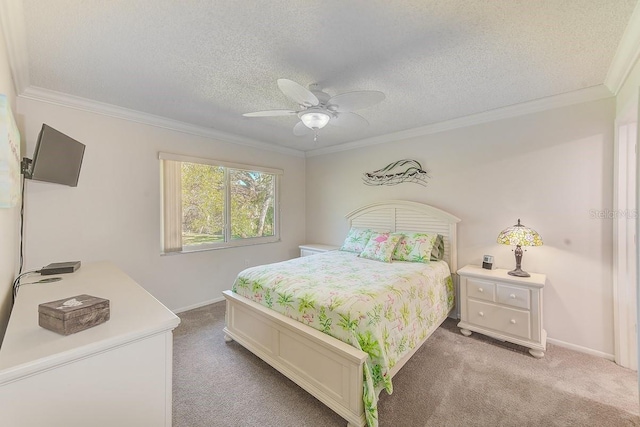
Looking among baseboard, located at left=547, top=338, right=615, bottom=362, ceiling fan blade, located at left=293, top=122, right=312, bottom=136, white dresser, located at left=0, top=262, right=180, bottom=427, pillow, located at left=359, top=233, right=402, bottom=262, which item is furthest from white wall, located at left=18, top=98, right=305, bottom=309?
baseboard, located at left=547, top=338, right=615, bottom=362

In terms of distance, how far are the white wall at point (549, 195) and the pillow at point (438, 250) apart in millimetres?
208

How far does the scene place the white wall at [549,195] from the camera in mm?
2393

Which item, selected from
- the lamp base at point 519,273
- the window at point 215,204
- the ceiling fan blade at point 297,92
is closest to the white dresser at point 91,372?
the ceiling fan blade at point 297,92

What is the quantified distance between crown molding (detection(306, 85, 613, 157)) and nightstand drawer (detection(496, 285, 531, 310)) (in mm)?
1838

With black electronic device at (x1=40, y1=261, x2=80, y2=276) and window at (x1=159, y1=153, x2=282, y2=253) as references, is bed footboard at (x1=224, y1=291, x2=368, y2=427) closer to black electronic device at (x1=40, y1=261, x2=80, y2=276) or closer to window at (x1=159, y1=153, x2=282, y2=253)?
black electronic device at (x1=40, y1=261, x2=80, y2=276)

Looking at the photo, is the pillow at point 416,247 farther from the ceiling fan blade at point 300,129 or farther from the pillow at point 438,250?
the ceiling fan blade at point 300,129

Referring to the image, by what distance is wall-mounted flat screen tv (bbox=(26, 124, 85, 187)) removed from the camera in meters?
1.80

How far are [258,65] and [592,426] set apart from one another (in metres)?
3.32

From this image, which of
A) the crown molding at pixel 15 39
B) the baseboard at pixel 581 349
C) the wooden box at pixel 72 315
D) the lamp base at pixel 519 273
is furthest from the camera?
the lamp base at pixel 519 273

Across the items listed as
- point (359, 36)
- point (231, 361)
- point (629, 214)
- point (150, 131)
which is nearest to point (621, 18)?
point (359, 36)

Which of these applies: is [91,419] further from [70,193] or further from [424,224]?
[424,224]

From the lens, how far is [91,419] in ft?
2.94

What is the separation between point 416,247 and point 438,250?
1.00 ft

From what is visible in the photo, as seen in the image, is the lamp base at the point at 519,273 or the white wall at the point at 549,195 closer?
the white wall at the point at 549,195
